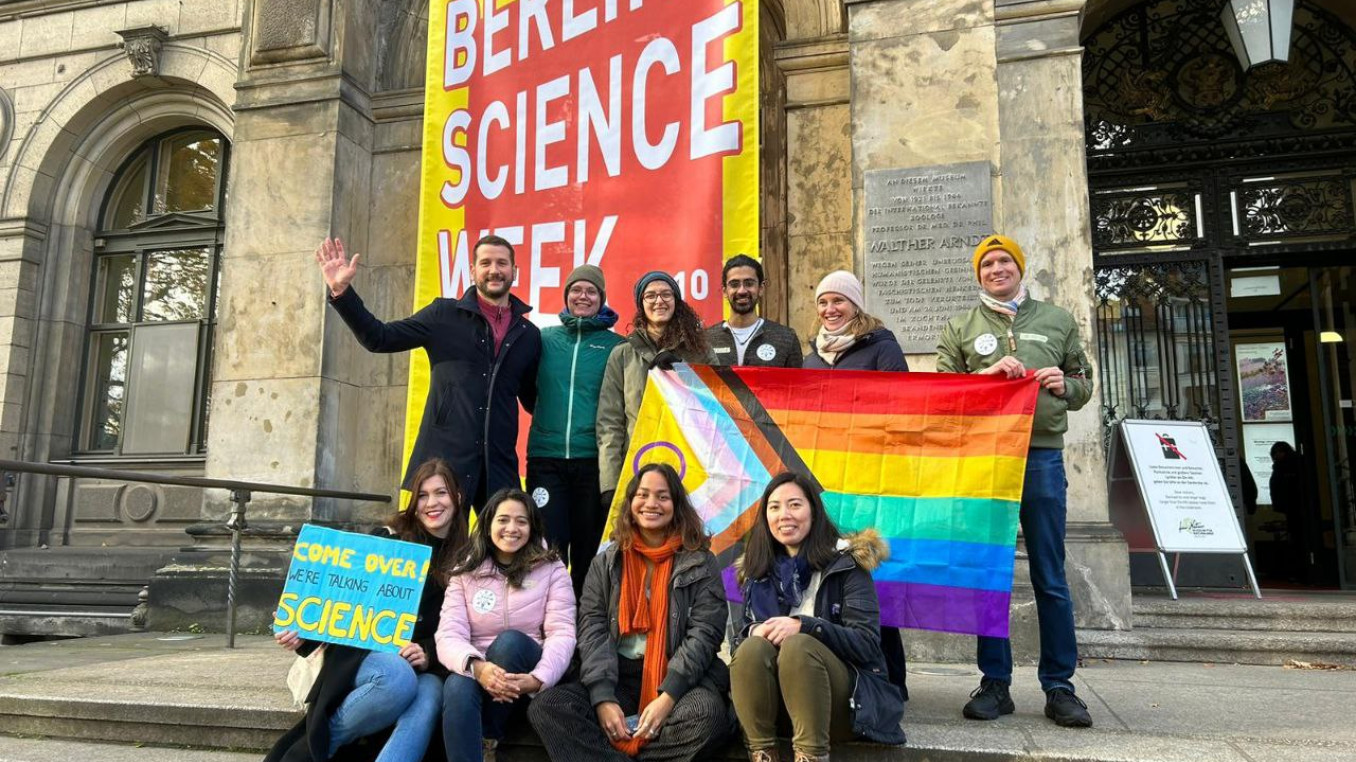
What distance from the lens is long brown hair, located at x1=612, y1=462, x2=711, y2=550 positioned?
3816 mm

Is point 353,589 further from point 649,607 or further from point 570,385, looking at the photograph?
point 570,385

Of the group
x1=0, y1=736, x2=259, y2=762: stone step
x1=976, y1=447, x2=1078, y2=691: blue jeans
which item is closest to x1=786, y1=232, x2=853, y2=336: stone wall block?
x1=976, y1=447, x2=1078, y2=691: blue jeans

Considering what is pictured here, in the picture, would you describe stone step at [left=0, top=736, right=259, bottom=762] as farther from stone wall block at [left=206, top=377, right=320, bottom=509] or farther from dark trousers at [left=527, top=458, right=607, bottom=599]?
stone wall block at [left=206, top=377, right=320, bottom=509]

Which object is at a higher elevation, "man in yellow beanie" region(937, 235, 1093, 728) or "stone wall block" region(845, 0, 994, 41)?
"stone wall block" region(845, 0, 994, 41)

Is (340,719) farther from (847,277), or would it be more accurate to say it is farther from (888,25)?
(888,25)

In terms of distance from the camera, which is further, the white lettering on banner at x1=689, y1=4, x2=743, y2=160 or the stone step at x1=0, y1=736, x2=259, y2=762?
the white lettering on banner at x1=689, y1=4, x2=743, y2=160

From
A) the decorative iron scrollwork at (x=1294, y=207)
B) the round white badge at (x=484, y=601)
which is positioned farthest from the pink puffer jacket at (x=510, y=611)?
the decorative iron scrollwork at (x=1294, y=207)

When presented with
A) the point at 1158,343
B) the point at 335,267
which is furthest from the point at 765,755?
the point at 1158,343

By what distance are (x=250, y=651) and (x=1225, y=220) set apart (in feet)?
28.9

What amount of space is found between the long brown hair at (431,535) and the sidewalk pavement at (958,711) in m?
0.82

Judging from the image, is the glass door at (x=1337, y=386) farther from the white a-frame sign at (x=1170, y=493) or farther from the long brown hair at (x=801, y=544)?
the long brown hair at (x=801, y=544)

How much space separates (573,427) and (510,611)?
1.11 meters

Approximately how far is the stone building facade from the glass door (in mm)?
3325

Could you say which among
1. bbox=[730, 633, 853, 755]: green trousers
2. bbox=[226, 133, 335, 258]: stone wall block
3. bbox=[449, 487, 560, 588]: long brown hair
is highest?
bbox=[226, 133, 335, 258]: stone wall block
